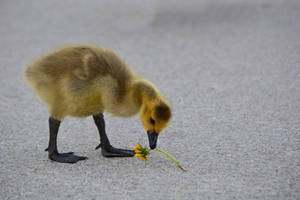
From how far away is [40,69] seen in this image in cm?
276

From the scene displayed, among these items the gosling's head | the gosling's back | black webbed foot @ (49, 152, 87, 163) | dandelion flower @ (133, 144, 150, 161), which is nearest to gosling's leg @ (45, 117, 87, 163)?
black webbed foot @ (49, 152, 87, 163)

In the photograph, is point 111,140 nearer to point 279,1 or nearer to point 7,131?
point 7,131

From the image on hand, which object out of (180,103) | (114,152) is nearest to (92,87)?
(114,152)

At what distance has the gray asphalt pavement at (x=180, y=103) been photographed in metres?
2.55

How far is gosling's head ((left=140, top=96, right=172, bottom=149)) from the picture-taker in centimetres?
247

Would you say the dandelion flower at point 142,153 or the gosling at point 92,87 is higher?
the gosling at point 92,87

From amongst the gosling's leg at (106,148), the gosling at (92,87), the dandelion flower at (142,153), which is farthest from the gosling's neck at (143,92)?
the gosling's leg at (106,148)

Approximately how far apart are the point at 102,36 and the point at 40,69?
10.3 feet

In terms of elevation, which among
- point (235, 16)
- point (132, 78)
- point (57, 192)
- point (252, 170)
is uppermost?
point (235, 16)

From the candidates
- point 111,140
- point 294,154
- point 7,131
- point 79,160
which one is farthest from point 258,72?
point 7,131

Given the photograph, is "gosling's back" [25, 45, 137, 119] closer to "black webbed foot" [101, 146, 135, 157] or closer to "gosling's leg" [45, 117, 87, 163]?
"gosling's leg" [45, 117, 87, 163]

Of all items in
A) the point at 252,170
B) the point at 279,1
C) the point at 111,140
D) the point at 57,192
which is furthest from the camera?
the point at 279,1

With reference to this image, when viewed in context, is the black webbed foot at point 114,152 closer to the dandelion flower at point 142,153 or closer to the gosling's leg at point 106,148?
the gosling's leg at point 106,148

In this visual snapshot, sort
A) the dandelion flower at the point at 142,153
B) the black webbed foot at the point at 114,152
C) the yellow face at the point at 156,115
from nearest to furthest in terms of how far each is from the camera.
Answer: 1. the yellow face at the point at 156,115
2. the dandelion flower at the point at 142,153
3. the black webbed foot at the point at 114,152
